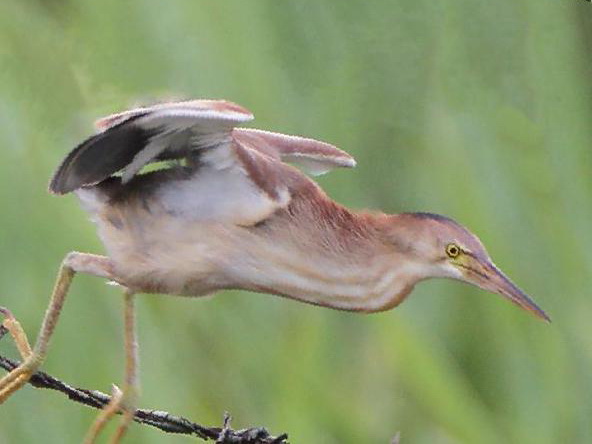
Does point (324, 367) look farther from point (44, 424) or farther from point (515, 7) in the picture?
point (515, 7)

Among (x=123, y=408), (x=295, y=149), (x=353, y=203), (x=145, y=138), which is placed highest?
(x=353, y=203)

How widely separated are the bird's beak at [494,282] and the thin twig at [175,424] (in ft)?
0.48

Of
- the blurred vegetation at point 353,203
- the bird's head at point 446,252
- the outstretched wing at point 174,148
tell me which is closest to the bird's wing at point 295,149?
the outstretched wing at point 174,148

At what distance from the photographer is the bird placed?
933 millimetres

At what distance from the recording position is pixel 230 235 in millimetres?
949

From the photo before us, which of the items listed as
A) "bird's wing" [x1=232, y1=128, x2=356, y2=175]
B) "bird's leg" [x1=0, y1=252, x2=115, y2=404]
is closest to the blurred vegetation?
"bird's wing" [x1=232, y1=128, x2=356, y2=175]

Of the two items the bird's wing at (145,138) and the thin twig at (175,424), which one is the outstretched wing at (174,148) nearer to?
the bird's wing at (145,138)

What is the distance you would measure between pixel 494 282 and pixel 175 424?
0.70 ft

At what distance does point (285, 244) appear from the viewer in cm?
96

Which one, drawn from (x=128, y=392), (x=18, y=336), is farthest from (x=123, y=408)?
(x=18, y=336)

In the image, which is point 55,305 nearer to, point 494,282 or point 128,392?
point 128,392

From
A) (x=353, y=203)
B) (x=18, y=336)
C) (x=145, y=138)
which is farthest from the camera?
(x=353, y=203)

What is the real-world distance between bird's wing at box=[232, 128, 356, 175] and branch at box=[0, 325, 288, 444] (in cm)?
19

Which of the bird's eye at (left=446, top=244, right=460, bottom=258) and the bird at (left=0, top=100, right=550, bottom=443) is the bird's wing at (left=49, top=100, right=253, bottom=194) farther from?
the bird's eye at (left=446, top=244, right=460, bottom=258)
